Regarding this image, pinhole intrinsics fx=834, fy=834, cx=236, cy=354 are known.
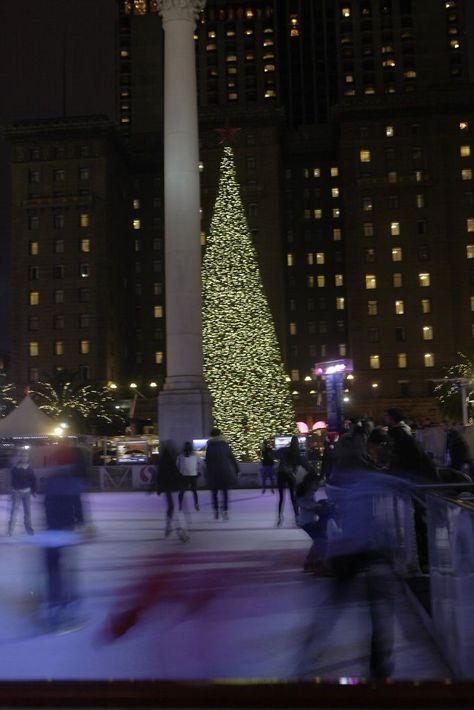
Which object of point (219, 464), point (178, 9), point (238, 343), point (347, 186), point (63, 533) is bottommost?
point (63, 533)

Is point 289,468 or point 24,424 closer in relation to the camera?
point 289,468

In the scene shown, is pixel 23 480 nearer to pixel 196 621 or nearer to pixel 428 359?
pixel 196 621

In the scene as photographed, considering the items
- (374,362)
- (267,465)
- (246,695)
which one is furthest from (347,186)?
(246,695)

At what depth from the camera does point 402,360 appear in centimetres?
9431

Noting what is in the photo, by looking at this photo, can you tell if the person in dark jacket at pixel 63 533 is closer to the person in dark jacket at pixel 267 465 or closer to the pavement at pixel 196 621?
the pavement at pixel 196 621

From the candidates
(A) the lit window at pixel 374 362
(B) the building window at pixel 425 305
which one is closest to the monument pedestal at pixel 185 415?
(A) the lit window at pixel 374 362

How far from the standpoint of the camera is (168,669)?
6.11 meters

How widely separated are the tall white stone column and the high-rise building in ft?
161

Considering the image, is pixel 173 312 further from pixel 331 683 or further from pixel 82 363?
pixel 82 363

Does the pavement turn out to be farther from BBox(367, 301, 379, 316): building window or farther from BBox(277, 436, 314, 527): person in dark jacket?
BBox(367, 301, 379, 316): building window

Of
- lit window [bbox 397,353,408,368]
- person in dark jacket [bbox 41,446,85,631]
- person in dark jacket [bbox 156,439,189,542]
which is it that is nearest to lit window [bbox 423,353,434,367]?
lit window [bbox 397,353,408,368]

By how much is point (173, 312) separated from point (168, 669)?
2848 centimetres

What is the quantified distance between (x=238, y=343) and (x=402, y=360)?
2502 inches

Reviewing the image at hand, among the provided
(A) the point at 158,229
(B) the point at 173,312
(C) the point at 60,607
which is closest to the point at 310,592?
(C) the point at 60,607
